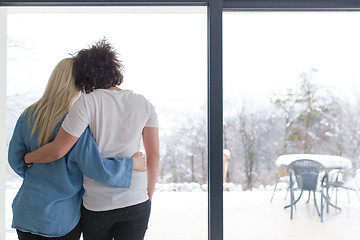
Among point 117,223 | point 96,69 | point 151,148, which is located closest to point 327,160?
point 151,148

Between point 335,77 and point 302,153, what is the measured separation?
0.47m

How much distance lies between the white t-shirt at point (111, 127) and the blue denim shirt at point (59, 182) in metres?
0.04

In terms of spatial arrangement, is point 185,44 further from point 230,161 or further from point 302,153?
point 302,153

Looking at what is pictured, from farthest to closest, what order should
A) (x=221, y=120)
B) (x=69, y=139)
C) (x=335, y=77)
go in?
(x=335, y=77) < (x=221, y=120) < (x=69, y=139)

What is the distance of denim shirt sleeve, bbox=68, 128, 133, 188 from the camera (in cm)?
132

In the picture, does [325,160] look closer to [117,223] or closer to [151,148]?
[151,148]

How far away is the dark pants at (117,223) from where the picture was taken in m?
1.36

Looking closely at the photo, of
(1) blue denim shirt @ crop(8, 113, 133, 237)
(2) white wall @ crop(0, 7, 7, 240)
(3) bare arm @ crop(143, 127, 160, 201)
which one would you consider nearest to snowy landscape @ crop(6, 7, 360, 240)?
(2) white wall @ crop(0, 7, 7, 240)

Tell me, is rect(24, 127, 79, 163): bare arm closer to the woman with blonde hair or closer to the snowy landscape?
the woman with blonde hair

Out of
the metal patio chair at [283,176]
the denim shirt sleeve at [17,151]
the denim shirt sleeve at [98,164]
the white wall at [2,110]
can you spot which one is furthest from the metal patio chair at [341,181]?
the white wall at [2,110]

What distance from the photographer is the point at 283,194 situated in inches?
74.0

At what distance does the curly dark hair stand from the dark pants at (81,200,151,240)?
20.8 inches

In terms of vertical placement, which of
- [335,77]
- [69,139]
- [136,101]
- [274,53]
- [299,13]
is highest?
[299,13]

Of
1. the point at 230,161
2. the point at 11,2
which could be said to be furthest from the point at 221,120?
the point at 11,2
